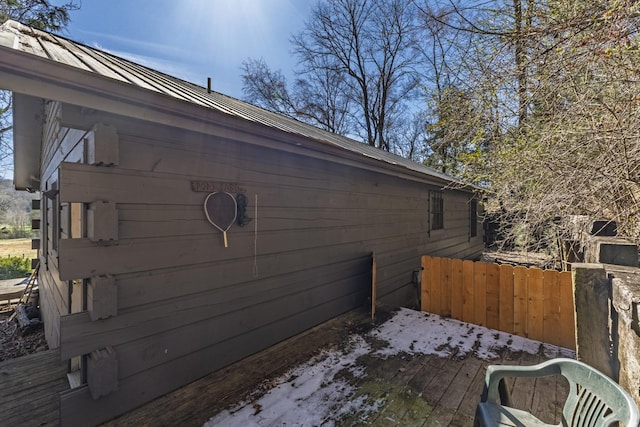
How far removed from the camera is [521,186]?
188 inches

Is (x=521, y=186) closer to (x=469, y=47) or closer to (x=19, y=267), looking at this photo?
(x=469, y=47)

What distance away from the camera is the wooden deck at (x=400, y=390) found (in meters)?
2.19

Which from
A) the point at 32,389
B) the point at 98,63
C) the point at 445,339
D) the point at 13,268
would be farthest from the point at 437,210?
the point at 13,268

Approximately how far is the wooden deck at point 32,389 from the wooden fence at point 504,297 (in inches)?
175

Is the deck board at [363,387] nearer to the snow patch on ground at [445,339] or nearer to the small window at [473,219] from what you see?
the snow patch on ground at [445,339]

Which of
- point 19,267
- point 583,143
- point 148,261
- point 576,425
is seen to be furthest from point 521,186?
point 19,267

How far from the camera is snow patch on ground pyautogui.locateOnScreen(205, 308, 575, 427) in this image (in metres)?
2.22

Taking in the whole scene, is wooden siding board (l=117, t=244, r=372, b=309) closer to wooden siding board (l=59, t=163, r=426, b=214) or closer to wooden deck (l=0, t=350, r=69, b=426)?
wooden siding board (l=59, t=163, r=426, b=214)

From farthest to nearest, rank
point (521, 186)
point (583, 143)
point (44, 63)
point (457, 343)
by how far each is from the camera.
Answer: point (521, 186) → point (457, 343) → point (583, 143) → point (44, 63)

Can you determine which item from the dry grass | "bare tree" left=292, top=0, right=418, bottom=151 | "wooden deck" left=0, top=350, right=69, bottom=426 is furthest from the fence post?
the dry grass

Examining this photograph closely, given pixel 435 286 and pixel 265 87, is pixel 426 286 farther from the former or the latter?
pixel 265 87

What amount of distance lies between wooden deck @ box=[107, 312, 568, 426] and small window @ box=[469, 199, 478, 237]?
26.6ft

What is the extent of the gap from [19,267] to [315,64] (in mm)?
16472

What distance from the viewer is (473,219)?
10906 millimetres
